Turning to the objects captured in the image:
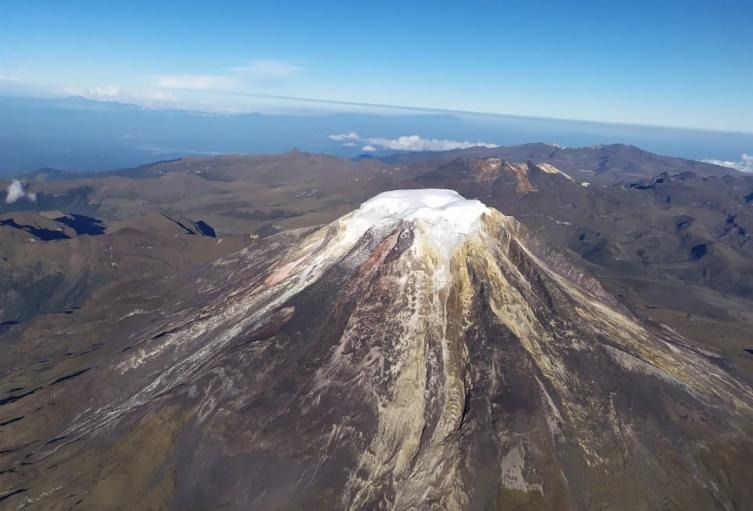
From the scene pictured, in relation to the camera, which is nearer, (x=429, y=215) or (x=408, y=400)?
(x=408, y=400)

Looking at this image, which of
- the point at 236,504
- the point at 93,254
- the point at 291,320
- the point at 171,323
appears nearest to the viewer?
the point at 236,504

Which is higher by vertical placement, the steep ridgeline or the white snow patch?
the white snow patch

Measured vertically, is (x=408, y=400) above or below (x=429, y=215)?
below

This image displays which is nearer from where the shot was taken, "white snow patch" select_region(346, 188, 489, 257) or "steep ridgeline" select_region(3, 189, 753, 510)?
"steep ridgeline" select_region(3, 189, 753, 510)

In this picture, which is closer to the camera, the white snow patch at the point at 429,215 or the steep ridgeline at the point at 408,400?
the steep ridgeline at the point at 408,400

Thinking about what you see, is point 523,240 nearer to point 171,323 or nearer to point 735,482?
point 735,482

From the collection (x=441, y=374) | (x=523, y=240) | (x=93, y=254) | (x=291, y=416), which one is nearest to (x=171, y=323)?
(x=291, y=416)

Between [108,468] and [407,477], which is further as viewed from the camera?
[108,468]

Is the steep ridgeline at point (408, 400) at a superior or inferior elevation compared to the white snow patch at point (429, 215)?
inferior
